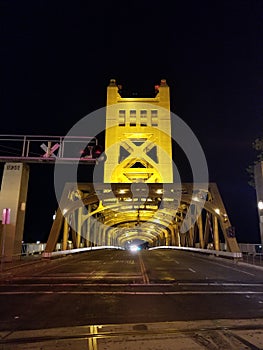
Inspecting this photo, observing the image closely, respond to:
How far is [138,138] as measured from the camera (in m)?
51.8

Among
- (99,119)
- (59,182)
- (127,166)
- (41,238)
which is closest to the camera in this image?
(59,182)

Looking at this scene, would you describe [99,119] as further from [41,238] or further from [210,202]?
[41,238]

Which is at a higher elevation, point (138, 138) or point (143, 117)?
point (143, 117)

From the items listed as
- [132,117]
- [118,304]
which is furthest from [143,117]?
[118,304]

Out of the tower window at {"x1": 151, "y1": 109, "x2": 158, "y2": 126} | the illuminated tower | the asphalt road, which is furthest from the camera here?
the tower window at {"x1": 151, "y1": 109, "x2": 158, "y2": 126}

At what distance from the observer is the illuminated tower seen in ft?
160

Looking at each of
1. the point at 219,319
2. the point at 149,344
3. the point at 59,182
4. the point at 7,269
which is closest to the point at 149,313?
the point at 219,319

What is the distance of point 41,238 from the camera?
9700 cm

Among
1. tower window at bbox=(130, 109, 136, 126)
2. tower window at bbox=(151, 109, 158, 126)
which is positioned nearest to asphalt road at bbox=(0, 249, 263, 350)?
tower window at bbox=(151, 109, 158, 126)

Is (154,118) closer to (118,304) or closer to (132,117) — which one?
(132,117)

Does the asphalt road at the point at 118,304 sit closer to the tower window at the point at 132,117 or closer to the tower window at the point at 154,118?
the tower window at the point at 154,118

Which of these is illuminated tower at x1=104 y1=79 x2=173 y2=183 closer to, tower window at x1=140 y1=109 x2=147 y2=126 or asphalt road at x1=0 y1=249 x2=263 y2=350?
tower window at x1=140 y1=109 x2=147 y2=126

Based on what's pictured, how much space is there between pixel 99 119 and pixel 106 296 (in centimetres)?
4794

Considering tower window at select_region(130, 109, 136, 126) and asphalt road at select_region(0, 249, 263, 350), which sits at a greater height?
tower window at select_region(130, 109, 136, 126)
